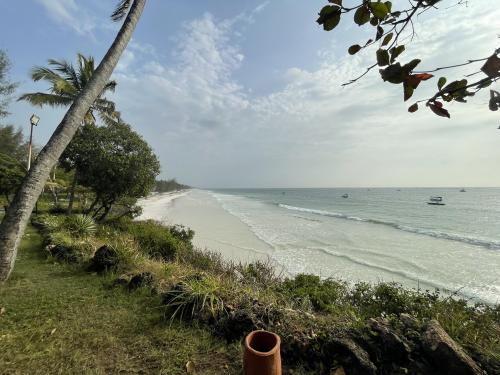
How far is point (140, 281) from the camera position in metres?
5.20

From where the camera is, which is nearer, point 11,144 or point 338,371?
point 338,371

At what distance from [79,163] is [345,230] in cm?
2010

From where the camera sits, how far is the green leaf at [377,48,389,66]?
3.57ft

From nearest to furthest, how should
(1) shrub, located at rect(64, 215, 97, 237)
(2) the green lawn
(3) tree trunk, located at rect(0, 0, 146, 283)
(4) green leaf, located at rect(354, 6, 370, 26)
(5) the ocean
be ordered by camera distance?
1. (4) green leaf, located at rect(354, 6, 370, 26)
2. (2) the green lawn
3. (3) tree trunk, located at rect(0, 0, 146, 283)
4. (1) shrub, located at rect(64, 215, 97, 237)
5. (5) the ocean

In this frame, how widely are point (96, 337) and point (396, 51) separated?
172 inches

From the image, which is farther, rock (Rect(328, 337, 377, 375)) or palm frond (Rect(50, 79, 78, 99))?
palm frond (Rect(50, 79, 78, 99))

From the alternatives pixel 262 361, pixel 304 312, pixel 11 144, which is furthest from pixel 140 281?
pixel 11 144

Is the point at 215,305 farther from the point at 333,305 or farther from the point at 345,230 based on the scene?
the point at 345,230

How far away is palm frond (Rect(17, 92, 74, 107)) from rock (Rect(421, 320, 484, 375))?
17470mm

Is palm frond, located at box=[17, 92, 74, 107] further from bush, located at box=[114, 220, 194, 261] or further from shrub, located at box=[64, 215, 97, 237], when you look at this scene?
bush, located at box=[114, 220, 194, 261]

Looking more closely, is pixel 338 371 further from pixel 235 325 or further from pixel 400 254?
pixel 400 254

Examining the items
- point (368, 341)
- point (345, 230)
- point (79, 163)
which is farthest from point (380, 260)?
point (79, 163)

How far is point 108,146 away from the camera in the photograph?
12750 millimetres

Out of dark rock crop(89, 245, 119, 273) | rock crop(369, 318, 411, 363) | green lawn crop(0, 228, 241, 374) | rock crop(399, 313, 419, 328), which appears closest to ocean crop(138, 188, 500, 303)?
dark rock crop(89, 245, 119, 273)
